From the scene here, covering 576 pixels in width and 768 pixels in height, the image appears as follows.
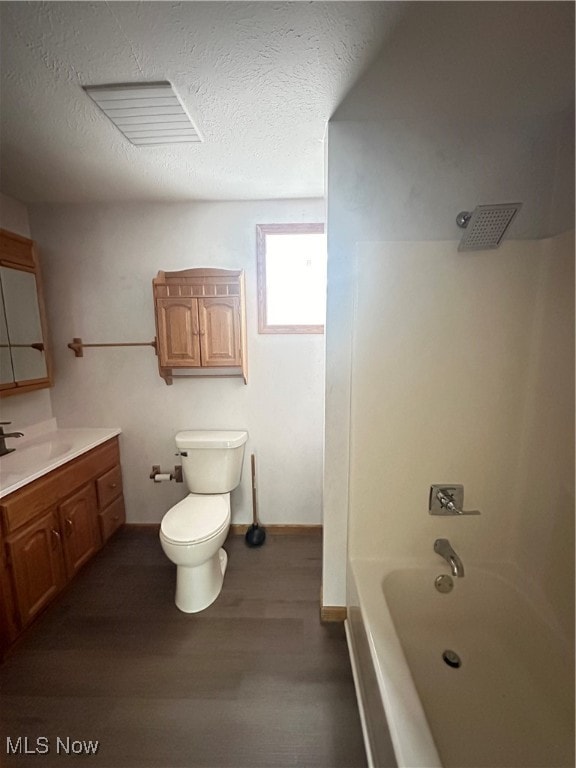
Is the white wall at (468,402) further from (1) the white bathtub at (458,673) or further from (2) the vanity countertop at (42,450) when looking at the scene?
(2) the vanity countertop at (42,450)

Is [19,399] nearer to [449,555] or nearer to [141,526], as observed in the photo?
[141,526]

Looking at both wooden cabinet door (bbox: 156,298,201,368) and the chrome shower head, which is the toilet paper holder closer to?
wooden cabinet door (bbox: 156,298,201,368)

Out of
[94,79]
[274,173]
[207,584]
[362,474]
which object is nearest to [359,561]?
[362,474]

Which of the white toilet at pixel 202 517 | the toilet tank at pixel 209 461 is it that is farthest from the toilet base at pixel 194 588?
the toilet tank at pixel 209 461

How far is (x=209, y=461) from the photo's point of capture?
1945 millimetres

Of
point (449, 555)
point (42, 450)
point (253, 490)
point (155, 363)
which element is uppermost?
point (155, 363)

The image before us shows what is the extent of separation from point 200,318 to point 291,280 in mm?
698

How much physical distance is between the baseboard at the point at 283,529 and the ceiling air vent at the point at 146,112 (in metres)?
2.40

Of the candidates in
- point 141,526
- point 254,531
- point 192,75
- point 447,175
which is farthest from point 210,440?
point 447,175

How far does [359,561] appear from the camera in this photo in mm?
1408

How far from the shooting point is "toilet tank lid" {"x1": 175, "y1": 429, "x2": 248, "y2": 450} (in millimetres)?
1930

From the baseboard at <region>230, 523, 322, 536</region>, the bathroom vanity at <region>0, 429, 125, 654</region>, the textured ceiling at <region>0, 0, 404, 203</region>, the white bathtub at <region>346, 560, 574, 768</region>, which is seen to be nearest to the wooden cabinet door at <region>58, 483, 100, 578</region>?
the bathroom vanity at <region>0, 429, 125, 654</region>

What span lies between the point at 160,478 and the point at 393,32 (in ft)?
7.93

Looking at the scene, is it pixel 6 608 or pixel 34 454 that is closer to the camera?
pixel 6 608
